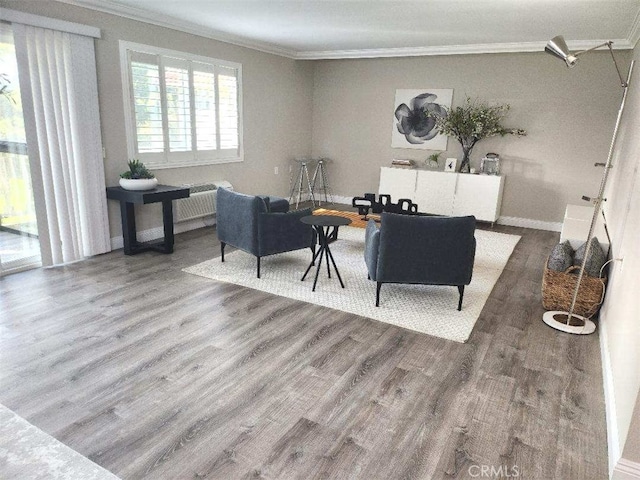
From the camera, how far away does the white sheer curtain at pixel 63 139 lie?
401 cm

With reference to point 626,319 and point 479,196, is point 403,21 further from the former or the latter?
point 626,319

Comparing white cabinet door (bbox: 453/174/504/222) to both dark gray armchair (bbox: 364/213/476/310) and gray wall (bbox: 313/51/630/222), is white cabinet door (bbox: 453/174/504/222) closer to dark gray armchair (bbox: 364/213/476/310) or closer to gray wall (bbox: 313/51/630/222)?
gray wall (bbox: 313/51/630/222)

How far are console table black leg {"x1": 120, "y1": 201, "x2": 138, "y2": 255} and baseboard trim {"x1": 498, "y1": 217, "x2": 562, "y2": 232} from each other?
5.29 metres

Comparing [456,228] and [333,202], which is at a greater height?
[456,228]

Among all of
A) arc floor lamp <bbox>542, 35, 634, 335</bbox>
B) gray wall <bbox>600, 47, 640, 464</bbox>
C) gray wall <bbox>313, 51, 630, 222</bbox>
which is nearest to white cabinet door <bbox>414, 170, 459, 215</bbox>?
gray wall <bbox>313, 51, 630, 222</bbox>

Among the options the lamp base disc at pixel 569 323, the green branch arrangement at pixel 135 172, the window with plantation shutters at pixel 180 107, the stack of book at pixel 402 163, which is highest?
the window with plantation shutters at pixel 180 107

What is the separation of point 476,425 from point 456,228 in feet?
5.09

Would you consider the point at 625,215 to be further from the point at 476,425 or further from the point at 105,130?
the point at 105,130

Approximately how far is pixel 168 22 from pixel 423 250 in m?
3.99

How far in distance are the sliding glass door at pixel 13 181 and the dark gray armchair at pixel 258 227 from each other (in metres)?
1.82

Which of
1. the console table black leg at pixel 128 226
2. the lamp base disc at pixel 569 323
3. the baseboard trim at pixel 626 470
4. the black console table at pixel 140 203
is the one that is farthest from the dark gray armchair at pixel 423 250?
the console table black leg at pixel 128 226

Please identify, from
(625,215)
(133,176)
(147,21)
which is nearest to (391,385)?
(625,215)

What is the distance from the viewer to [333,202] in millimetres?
8180

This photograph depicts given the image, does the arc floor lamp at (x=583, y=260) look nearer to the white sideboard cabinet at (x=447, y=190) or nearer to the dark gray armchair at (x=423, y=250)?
the dark gray armchair at (x=423, y=250)
